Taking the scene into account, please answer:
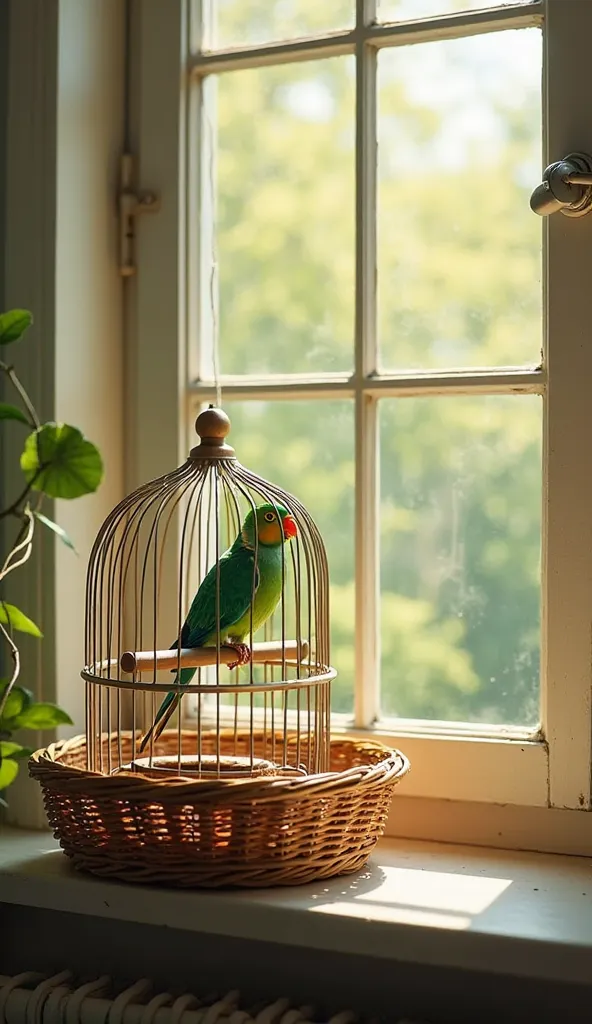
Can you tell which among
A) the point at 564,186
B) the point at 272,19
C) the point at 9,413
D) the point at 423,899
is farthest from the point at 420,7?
the point at 423,899

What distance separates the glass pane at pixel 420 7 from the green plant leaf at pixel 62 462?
2.22 feet

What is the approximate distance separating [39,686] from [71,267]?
0.55m

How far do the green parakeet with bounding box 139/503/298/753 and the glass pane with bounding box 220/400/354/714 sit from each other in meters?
0.21

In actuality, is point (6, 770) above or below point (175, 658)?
below

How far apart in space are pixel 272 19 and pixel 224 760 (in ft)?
3.20

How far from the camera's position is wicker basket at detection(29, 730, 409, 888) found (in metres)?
1.12

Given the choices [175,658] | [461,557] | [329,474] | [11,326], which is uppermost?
[11,326]

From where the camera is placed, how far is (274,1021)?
115cm

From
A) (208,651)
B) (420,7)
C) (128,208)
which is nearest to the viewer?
(208,651)

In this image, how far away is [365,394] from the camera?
1.44 metres

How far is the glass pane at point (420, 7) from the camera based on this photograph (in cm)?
140

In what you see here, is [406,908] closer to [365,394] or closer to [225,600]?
[225,600]

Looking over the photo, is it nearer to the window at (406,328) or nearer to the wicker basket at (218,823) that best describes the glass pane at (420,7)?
the window at (406,328)

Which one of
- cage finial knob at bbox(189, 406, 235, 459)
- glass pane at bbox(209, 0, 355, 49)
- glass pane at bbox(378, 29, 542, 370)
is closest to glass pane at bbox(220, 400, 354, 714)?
glass pane at bbox(378, 29, 542, 370)
